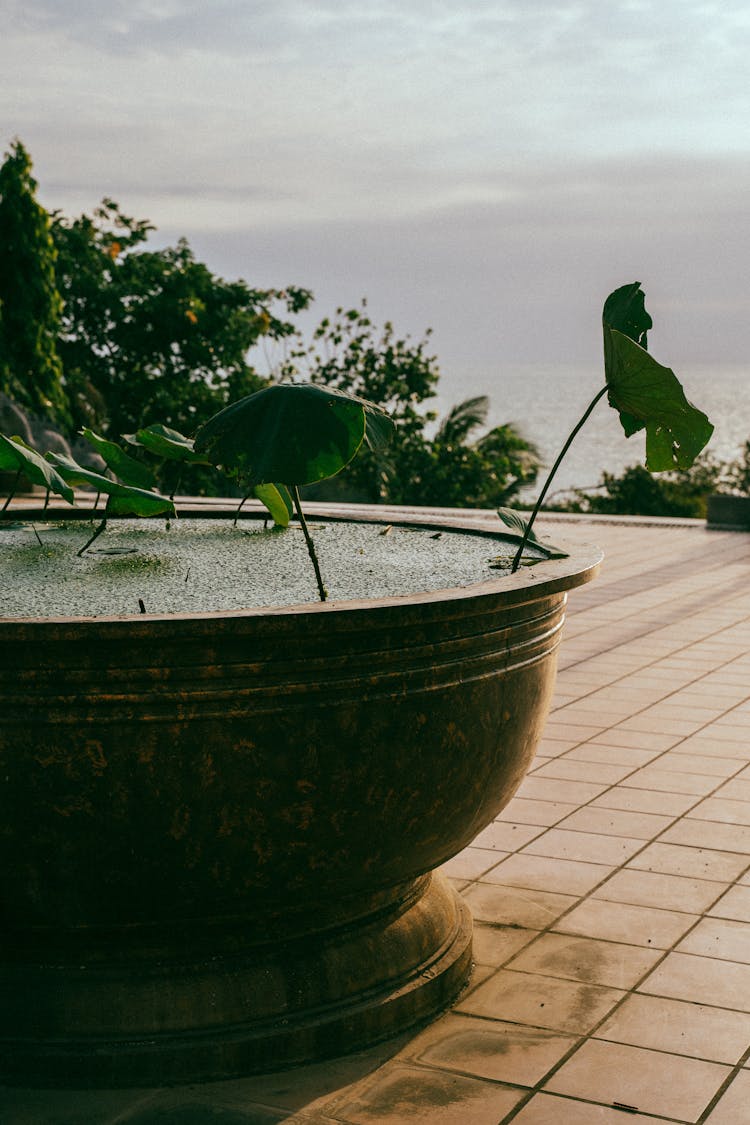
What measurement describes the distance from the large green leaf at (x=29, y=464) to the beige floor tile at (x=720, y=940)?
1.69 meters

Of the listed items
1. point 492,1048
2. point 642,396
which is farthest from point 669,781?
point 642,396

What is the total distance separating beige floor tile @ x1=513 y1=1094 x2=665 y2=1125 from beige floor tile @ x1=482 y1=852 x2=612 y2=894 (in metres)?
0.98

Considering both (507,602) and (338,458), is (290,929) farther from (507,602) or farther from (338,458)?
(338,458)

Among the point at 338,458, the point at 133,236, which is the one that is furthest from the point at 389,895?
the point at 133,236

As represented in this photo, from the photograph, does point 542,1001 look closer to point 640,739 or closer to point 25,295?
point 640,739

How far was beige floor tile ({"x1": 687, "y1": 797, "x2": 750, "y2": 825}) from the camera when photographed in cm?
370

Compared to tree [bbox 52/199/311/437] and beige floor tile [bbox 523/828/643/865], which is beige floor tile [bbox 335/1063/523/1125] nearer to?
beige floor tile [bbox 523/828/643/865]

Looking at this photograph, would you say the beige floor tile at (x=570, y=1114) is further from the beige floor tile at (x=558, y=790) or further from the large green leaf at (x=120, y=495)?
the beige floor tile at (x=558, y=790)

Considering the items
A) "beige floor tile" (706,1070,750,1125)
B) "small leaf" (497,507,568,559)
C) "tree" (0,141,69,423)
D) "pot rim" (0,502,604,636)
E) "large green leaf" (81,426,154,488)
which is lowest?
"beige floor tile" (706,1070,750,1125)

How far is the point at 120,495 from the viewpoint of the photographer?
8.78ft

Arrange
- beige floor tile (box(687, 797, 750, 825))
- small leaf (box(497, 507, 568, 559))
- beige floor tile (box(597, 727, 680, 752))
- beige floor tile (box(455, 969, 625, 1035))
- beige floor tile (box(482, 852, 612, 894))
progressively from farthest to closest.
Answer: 1. beige floor tile (box(597, 727, 680, 752))
2. beige floor tile (box(687, 797, 750, 825))
3. beige floor tile (box(482, 852, 612, 894))
4. small leaf (box(497, 507, 568, 559))
5. beige floor tile (box(455, 969, 625, 1035))

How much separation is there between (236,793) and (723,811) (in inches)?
84.2

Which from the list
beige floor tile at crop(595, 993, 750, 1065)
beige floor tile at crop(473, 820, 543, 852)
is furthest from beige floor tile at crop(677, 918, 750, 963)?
beige floor tile at crop(473, 820, 543, 852)

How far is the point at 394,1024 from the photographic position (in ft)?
8.10
